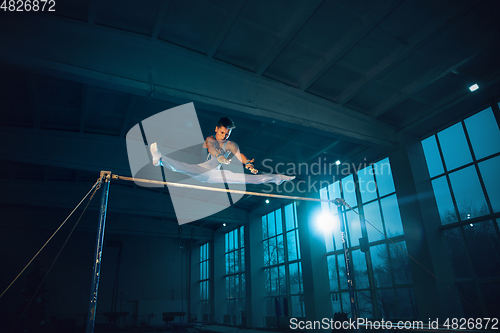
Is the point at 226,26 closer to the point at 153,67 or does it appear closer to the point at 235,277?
the point at 153,67

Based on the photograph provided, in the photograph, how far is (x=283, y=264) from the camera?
52.5 feet

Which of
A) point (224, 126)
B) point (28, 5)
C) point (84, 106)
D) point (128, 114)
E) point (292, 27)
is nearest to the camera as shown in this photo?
point (224, 126)

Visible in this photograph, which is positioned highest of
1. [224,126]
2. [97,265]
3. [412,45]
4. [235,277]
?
[412,45]

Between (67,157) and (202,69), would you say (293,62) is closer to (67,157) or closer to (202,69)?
(202,69)

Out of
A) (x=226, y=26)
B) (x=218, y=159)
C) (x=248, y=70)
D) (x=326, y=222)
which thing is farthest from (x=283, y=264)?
(x=226, y=26)

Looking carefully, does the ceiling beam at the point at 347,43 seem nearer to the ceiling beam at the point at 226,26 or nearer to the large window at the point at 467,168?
the ceiling beam at the point at 226,26

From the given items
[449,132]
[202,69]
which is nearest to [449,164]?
[449,132]

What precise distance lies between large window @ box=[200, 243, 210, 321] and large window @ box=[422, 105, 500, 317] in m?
18.1

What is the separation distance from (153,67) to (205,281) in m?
20.3

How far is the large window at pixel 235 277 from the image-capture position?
19328 millimetres

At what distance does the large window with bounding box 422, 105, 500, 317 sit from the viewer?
8258 millimetres

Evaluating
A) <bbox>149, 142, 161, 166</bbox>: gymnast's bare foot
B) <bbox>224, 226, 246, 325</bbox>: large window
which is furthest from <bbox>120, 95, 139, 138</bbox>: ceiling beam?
<bbox>224, 226, 246, 325</bbox>: large window

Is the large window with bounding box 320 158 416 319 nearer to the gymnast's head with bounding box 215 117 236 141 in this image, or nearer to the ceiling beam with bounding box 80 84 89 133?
the gymnast's head with bounding box 215 117 236 141

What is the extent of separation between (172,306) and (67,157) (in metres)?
16.8
